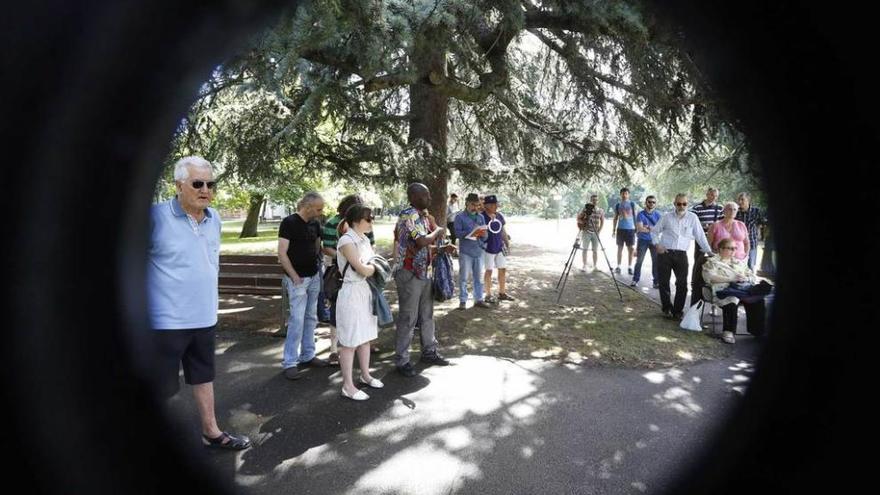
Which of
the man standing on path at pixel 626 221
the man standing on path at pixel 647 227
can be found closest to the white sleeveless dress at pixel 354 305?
the man standing on path at pixel 647 227

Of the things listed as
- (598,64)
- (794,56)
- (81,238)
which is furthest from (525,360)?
(598,64)

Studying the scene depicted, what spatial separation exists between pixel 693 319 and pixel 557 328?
77.5 inches

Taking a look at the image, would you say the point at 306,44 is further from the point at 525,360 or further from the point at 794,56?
the point at 525,360

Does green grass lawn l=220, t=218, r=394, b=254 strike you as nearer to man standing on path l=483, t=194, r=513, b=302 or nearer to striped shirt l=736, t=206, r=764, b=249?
man standing on path l=483, t=194, r=513, b=302

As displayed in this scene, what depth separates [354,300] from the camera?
3867mm

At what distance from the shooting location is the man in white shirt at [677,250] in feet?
21.2

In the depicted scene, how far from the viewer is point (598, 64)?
6422mm

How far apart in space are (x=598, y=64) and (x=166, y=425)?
7042mm

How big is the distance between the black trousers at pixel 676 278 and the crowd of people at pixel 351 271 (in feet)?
0.05

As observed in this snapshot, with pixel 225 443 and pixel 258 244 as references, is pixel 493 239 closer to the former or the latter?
pixel 225 443

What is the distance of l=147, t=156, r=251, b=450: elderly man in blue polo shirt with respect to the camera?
2.60m

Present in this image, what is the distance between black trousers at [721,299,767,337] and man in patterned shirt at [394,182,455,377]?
4.19m

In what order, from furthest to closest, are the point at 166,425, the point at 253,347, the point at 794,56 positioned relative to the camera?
1. the point at 253,347
2. the point at 166,425
3. the point at 794,56

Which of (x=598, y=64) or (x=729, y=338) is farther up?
(x=598, y=64)
